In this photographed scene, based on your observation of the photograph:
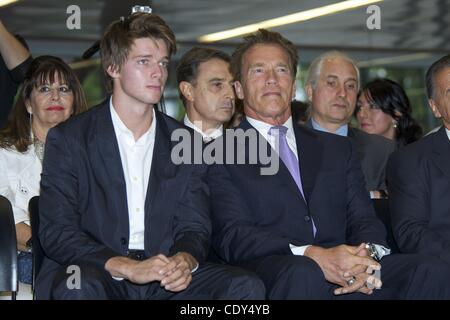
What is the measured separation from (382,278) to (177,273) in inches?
42.4

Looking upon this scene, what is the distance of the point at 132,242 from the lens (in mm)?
3822

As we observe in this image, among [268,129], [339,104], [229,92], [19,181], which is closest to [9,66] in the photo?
[19,181]

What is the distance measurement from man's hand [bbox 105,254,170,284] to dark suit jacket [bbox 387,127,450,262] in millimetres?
1340

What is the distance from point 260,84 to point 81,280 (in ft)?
4.76

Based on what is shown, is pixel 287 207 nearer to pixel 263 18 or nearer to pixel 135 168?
pixel 135 168

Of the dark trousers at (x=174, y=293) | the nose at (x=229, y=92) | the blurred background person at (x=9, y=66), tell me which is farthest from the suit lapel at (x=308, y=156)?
the blurred background person at (x=9, y=66)

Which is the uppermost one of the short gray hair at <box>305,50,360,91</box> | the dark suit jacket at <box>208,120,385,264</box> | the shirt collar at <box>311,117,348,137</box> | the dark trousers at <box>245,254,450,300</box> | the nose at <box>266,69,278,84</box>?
the short gray hair at <box>305,50,360,91</box>

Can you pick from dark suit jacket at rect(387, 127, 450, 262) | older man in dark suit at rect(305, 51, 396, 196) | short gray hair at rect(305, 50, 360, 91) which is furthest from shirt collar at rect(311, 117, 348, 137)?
dark suit jacket at rect(387, 127, 450, 262)

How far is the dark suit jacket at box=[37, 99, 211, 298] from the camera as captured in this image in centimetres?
371

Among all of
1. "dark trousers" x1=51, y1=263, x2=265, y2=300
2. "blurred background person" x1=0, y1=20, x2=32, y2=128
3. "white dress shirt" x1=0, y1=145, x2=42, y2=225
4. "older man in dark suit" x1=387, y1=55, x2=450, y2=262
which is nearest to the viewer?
"dark trousers" x1=51, y1=263, x2=265, y2=300

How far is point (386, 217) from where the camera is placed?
451cm

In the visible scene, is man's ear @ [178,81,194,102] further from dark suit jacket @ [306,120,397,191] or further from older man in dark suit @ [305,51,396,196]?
dark suit jacket @ [306,120,397,191]

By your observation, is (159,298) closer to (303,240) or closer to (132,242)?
(132,242)

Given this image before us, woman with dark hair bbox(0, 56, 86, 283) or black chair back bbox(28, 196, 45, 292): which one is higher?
woman with dark hair bbox(0, 56, 86, 283)
